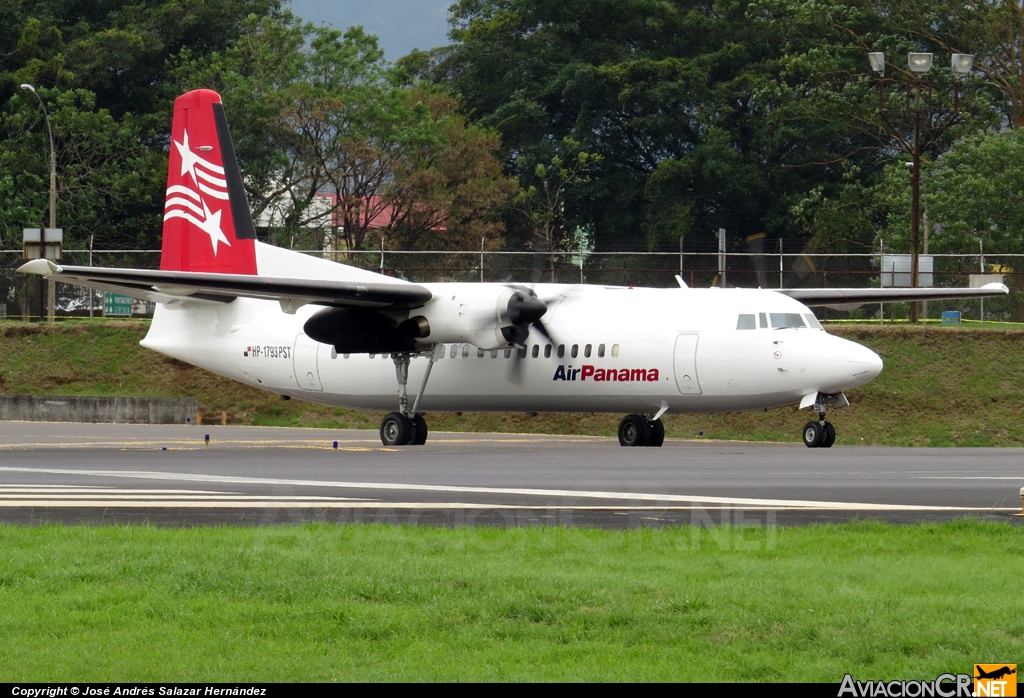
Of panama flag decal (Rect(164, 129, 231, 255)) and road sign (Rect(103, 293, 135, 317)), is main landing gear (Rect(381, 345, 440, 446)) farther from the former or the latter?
road sign (Rect(103, 293, 135, 317))

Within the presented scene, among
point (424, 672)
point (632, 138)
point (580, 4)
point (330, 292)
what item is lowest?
point (424, 672)

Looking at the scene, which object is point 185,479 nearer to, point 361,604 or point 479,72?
point 361,604

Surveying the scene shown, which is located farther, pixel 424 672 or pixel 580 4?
pixel 580 4

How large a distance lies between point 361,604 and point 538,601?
3.69 ft

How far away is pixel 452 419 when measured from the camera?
119 ft

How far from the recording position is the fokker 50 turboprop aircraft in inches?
971

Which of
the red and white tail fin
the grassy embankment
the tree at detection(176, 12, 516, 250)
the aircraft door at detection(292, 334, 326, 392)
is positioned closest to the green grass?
the aircraft door at detection(292, 334, 326, 392)

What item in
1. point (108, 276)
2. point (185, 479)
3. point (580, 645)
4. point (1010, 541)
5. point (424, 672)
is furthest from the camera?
point (108, 276)

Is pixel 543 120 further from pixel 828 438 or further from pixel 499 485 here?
pixel 499 485

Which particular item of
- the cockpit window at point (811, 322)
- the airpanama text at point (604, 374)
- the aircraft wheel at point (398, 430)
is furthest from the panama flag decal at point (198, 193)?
the cockpit window at point (811, 322)

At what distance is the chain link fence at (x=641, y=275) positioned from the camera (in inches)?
1609

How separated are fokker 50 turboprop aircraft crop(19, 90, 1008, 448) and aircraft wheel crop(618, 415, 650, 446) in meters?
0.03

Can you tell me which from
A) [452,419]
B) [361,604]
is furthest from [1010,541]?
[452,419]

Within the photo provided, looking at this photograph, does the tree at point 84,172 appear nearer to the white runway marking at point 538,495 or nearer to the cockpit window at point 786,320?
the cockpit window at point 786,320
